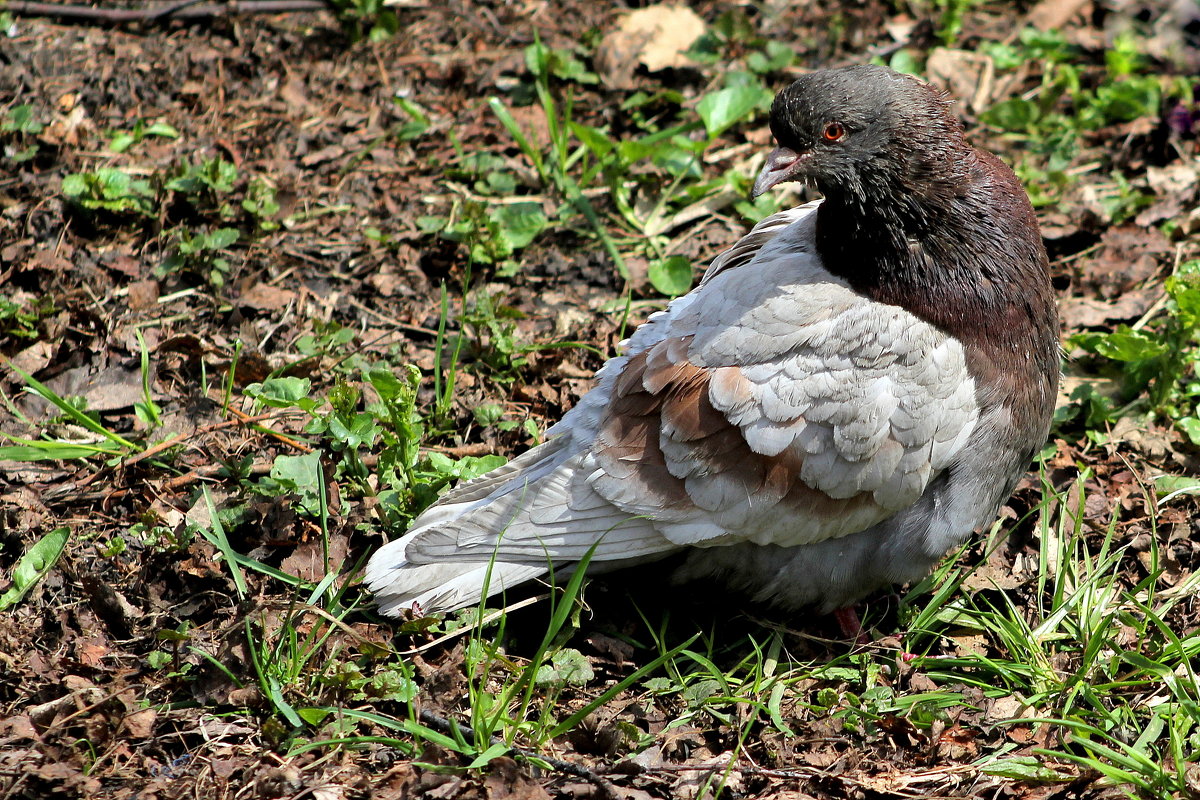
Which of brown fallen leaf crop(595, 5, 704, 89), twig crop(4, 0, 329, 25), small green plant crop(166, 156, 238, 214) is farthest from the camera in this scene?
brown fallen leaf crop(595, 5, 704, 89)

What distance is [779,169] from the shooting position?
4051 millimetres

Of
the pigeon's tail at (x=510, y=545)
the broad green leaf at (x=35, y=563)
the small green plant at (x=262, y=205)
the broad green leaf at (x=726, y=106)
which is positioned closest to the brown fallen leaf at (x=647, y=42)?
the broad green leaf at (x=726, y=106)

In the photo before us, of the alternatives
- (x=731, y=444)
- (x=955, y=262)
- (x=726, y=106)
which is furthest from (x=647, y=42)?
(x=731, y=444)

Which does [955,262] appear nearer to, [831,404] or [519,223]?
[831,404]

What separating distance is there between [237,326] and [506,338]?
1348mm

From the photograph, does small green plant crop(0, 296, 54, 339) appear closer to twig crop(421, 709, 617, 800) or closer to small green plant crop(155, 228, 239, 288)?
small green plant crop(155, 228, 239, 288)

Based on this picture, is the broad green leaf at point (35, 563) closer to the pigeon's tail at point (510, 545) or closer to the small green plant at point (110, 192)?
the pigeon's tail at point (510, 545)

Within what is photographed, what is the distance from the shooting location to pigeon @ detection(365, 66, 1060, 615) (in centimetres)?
387

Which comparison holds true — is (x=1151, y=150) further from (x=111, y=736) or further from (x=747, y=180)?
(x=111, y=736)

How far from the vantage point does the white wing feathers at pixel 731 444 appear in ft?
12.6

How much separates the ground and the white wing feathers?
0.29 meters

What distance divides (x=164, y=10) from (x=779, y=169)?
174 inches

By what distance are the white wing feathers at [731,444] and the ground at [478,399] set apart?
287 millimetres

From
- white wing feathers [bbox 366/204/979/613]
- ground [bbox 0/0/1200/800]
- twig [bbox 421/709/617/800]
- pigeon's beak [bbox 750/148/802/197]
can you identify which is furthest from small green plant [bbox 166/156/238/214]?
twig [bbox 421/709/617/800]
